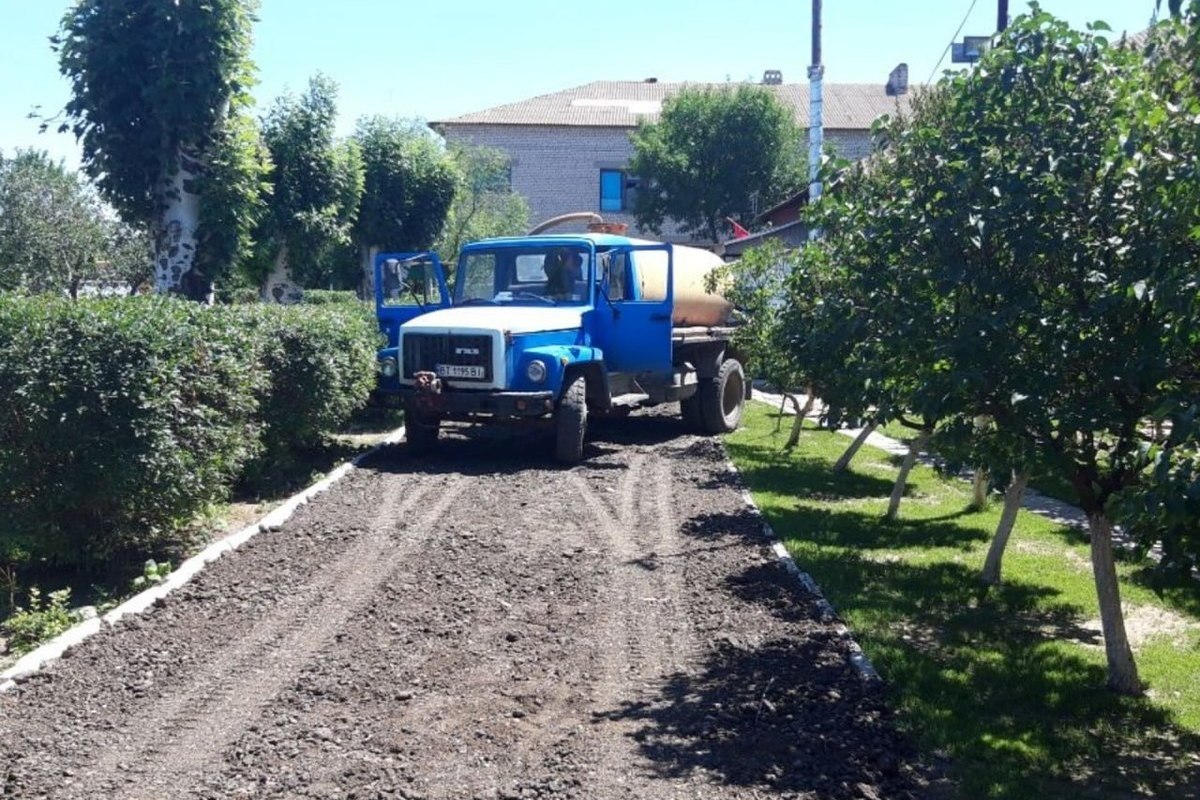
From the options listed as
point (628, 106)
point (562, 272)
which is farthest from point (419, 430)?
point (628, 106)

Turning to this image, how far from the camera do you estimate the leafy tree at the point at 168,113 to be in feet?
35.7

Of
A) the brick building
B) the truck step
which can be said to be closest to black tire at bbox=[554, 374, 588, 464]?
the truck step

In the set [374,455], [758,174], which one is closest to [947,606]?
[374,455]

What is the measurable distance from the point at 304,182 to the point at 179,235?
4.89 m

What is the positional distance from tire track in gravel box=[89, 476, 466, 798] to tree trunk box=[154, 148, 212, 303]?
437 cm

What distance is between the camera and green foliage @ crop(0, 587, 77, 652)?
6375 millimetres

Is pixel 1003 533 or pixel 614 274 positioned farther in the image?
pixel 614 274

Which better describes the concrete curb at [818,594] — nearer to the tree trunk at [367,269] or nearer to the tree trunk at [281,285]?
the tree trunk at [281,285]

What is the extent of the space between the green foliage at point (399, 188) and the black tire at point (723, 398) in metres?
9.59

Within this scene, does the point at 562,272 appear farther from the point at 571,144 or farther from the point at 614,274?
the point at 571,144

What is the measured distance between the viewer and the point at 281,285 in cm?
1772

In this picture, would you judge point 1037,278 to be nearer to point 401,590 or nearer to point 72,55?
point 401,590

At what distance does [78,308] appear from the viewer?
725cm

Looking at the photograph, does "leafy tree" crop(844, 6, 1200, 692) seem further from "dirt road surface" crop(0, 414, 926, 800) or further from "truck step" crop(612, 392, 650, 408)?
"truck step" crop(612, 392, 650, 408)
